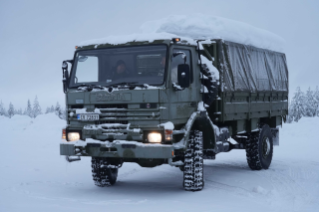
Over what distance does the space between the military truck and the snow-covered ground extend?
624mm

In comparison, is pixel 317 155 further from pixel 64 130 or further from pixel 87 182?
pixel 64 130

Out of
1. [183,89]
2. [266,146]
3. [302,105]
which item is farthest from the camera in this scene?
[302,105]

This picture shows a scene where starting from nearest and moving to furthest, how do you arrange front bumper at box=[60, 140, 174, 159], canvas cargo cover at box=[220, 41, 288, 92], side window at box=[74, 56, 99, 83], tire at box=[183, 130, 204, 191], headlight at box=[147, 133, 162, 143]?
front bumper at box=[60, 140, 174, 159], headlight at box=[147, 133, 162, 143], side window at box=[74, 56, 99, 83], tire at box=[183, 130, 204, 191], canvas cargo cover at box=[220, 41, 288, 92]

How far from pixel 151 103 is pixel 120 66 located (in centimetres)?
106

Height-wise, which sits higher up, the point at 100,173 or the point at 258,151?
the point at 100,173

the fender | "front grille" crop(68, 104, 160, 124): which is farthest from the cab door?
"front grille" crop(68, 104, 160, 124)

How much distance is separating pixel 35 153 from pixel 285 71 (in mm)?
9199

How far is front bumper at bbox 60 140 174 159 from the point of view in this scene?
339 inches

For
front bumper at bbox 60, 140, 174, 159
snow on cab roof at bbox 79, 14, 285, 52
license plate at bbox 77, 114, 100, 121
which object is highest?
snow on cab roof at bbox 79, 14, 285, 52

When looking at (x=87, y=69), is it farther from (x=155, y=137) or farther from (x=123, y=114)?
(x=155, y=137)

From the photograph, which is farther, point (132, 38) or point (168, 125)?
A: point (132, 38)

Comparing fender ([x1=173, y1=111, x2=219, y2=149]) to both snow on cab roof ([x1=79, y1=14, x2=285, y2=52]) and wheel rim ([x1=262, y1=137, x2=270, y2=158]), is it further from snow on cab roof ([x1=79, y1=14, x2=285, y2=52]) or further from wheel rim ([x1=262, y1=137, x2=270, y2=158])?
wheel rim ([x1=262, y1=137, x2=270, y2=158])

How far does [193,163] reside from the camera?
9547mm

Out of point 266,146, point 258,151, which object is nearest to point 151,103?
point 258,151
